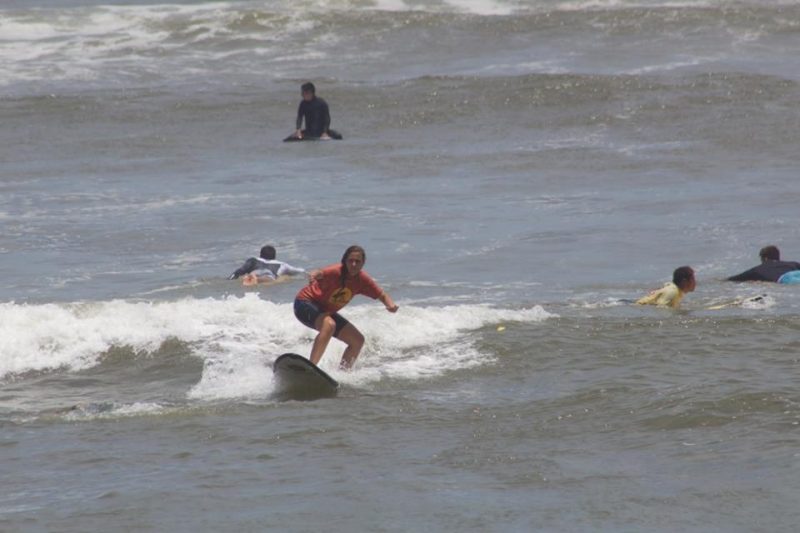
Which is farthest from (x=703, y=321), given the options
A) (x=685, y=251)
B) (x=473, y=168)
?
(x=473, y=168)

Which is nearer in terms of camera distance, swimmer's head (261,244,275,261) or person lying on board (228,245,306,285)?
person lying on board (228,245,306,285)

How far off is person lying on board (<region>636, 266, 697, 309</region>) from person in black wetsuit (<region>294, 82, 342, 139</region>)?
12.0m

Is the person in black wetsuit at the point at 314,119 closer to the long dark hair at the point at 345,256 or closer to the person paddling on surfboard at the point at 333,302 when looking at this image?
the person paddling on surfboard at the point at 333,302

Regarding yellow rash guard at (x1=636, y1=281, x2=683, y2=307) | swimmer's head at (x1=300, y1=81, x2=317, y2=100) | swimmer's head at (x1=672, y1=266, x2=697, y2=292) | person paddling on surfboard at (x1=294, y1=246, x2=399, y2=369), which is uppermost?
swimmer's head at (x1=300, y1=81, x2=317, y2=100)

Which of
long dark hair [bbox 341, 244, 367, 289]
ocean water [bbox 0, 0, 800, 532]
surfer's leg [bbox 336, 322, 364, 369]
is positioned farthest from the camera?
surfer's leg [bbox 336, 322, 364, 369]

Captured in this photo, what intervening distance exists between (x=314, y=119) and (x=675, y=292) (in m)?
12.4

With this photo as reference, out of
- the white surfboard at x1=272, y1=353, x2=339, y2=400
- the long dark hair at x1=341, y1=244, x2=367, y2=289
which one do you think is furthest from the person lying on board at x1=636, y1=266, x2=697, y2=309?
the white surfboard at x1=272, y1=353, x2=339, y2=400

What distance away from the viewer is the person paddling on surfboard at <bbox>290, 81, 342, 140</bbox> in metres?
25.1

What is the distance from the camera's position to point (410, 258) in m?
17.2

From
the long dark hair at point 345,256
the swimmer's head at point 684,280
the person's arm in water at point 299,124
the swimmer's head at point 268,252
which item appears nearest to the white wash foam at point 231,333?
the long dark hair at point 345,256

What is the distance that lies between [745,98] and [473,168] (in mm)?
6503

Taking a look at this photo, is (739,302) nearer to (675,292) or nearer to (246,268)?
(675,292)

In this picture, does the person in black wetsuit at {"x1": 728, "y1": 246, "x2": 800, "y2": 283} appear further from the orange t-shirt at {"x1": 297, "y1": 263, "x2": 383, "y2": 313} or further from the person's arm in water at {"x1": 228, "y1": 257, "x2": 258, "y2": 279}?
the orange t-shirt at {"x1": 297, "y1": 263, "x2": 383, "y2": 313}

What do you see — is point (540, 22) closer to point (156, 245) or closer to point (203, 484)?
point (156, 245)
